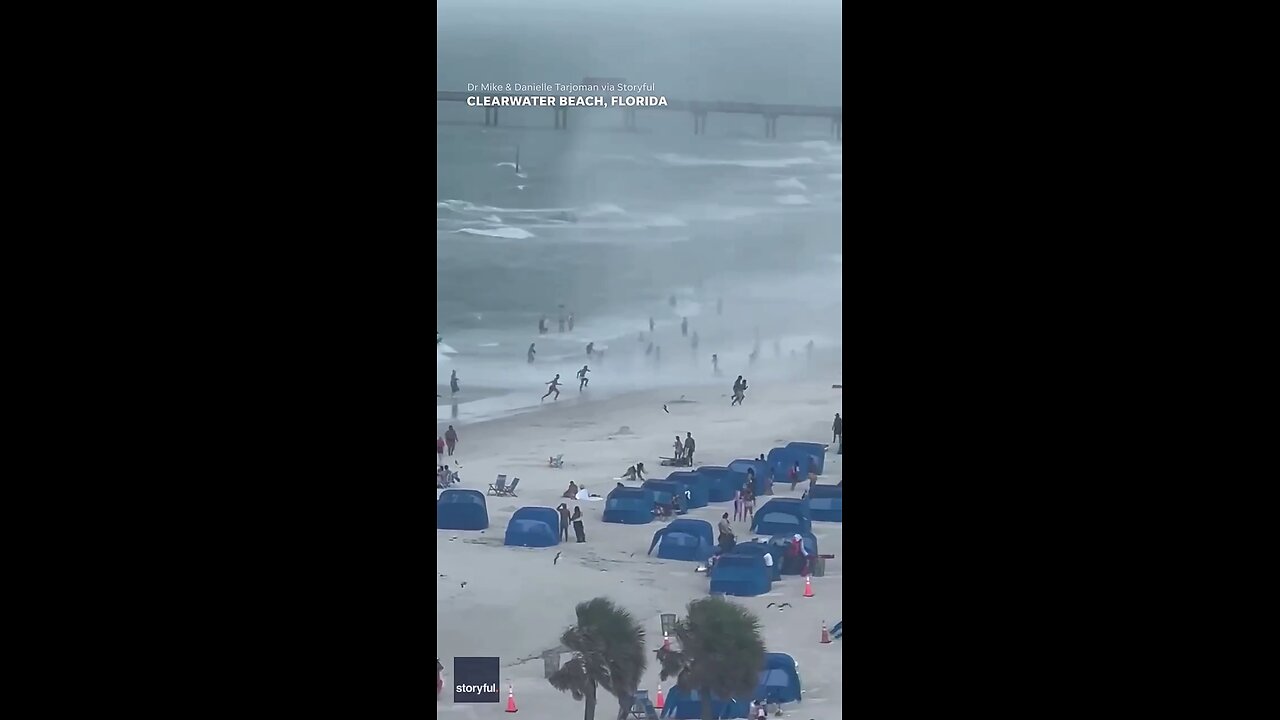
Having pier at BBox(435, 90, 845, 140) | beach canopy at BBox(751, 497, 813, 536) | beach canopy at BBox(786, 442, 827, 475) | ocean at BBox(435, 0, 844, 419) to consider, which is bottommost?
beach canopy at BBox(751, 497, 813, 536)

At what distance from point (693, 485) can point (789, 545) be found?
0.36m

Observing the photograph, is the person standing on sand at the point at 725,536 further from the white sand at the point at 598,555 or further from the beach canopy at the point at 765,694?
the beach canopy at the point at 765,694

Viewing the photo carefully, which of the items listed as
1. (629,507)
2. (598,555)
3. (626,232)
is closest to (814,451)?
(629,507)

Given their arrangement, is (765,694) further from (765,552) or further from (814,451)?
(814,451)

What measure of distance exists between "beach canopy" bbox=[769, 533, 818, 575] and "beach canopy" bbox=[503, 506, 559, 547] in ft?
2.30

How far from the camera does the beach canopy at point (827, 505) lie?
404cm

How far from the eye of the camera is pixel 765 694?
3.97m

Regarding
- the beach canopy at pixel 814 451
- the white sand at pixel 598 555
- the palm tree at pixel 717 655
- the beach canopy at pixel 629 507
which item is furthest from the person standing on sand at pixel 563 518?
the beach canopy at pixel 814 451

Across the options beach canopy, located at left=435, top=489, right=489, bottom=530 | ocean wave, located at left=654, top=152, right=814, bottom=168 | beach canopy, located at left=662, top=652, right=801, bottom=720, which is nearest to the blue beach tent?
beach canopy, located at left=662, top=652, right=801, bottom=720

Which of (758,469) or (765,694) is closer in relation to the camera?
(765,694)

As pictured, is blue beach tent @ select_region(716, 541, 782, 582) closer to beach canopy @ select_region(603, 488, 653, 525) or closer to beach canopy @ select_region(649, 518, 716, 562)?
beach canopy @ select_region(649, 518, 716, 562)

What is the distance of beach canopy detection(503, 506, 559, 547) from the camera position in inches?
159
